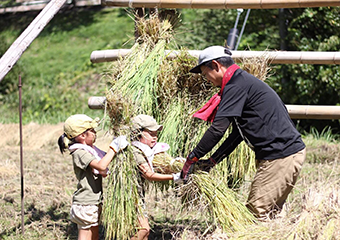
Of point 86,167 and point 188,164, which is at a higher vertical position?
point 188,164

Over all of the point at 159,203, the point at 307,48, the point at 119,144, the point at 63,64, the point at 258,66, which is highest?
the point at 258,66

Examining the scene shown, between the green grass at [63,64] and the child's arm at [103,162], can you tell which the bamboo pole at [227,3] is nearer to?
the child's arm at [103,162]

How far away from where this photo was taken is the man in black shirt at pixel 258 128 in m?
2.88

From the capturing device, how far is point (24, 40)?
3430 mm

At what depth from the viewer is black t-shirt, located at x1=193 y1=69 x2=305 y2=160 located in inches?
113

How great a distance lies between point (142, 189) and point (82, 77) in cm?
787

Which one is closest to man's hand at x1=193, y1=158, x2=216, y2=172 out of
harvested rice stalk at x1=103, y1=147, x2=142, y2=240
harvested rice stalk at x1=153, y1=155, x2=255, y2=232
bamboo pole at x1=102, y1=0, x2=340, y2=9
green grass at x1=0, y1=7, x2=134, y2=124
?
harvested rice stalk at x1=153, y1=155, x2=255, y2=232

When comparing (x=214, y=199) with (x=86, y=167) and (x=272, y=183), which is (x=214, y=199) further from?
(x=86, y=167)

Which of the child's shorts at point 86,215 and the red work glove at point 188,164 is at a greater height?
the red work glove at point 188,164

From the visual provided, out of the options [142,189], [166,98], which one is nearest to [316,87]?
[166,98]

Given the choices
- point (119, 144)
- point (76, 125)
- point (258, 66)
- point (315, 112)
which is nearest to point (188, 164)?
point (119, 144)

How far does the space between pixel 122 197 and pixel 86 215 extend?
29cm

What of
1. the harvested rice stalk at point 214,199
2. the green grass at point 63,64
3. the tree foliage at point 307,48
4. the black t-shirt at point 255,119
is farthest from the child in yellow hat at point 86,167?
the green grass at point 63,64

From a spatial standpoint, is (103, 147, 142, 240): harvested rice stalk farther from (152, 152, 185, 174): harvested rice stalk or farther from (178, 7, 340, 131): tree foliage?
(178, 7, 340, 131): tree foliage
